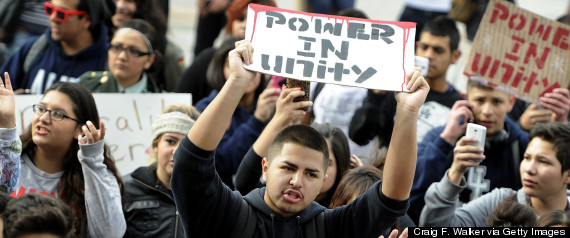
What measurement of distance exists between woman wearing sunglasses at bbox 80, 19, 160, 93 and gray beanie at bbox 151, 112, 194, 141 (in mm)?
989

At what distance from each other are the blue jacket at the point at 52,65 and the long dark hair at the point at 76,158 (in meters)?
1.55

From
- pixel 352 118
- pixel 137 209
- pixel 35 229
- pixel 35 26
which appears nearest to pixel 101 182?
pixel 137 209

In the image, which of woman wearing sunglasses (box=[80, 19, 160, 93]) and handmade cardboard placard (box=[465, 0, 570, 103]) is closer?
handmade cardboard placard (box=[465, 0, 570, 103])

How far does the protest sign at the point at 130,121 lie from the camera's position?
650 cm

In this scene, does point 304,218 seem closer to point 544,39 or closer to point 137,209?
point 137,209

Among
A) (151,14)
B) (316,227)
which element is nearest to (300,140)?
(316,227)

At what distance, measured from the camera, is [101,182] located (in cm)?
514

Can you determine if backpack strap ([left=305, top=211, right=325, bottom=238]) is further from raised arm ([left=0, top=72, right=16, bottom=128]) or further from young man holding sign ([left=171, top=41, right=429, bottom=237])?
raised arm ([left=0, top=72, right=16, bottom=128])

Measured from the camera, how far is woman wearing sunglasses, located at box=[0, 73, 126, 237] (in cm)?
505

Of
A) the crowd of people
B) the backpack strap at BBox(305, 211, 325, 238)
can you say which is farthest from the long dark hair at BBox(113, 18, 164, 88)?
the backpack strap at BBox(305, 211, 325, 238)

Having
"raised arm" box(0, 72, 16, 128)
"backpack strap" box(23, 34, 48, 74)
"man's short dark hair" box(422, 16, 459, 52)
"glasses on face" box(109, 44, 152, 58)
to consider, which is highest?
"man's short dark hair" box(422, 16, 459, 52)

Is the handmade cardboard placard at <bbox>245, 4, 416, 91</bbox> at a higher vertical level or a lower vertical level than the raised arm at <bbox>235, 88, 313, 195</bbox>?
higher

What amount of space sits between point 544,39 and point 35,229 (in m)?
3.81

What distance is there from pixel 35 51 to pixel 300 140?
3495 mm
